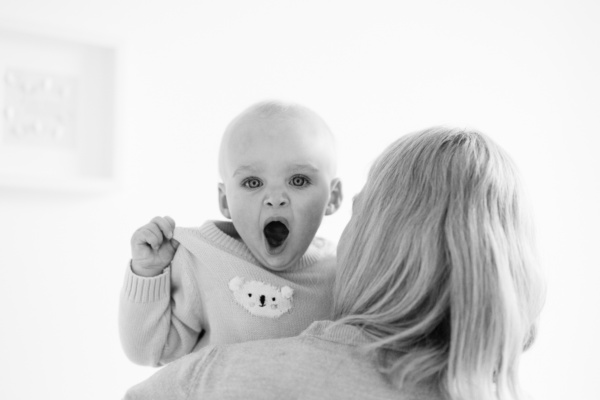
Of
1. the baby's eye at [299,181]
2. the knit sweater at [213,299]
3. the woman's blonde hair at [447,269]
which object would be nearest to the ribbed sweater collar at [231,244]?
the knit sweater at [213,299]

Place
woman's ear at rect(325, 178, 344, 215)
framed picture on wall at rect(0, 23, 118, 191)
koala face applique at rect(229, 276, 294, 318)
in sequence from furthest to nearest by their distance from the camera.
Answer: framed picture on wall at rect(0, 23, 118, 191) < woman's ear at rect(325, 178, 344, 215) < koala face applique at rect(229, 276, 294, 318)

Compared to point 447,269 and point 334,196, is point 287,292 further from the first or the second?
point 447,269

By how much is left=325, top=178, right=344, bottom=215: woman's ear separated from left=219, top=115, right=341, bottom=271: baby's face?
0.04 m

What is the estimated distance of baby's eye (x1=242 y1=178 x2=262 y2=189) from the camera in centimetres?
120

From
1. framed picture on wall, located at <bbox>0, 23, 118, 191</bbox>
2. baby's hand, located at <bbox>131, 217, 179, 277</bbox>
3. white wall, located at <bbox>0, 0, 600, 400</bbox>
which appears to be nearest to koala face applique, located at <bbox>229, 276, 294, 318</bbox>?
baby's hand, located at <bbox>131, 217, 179, 277</bbox>

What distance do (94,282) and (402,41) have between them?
4.05ft

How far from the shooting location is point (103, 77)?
183 cm

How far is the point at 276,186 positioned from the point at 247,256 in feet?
0.42

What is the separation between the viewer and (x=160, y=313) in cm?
118

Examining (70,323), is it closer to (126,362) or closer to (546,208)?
(126,362)

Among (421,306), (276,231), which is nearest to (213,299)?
(276,231)

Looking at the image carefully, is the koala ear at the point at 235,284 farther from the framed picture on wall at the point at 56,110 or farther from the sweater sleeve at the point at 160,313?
the framed picture on wall at the point at 56,110

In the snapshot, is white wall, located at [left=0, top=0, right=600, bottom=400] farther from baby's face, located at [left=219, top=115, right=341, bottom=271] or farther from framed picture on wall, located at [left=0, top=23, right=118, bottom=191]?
baby's face, located at [left=219, top=115, right=341, bottom=271]

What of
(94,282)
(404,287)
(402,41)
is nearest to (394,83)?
(402,41)
